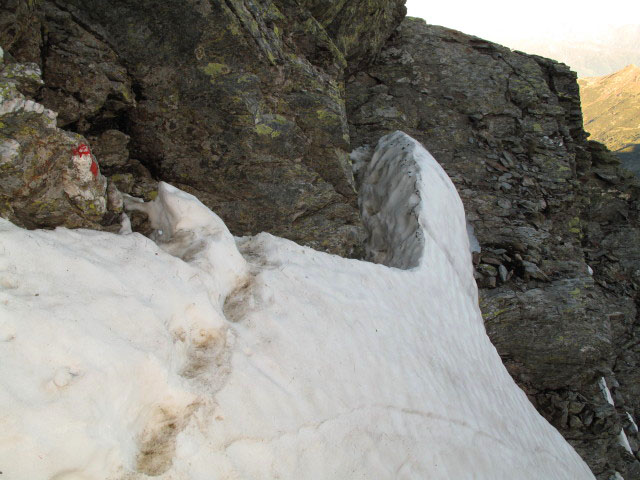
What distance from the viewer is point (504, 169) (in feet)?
43.1

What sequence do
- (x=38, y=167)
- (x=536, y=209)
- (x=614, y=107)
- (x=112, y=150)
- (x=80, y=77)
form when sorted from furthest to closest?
(x=614, y=107) < (x=536, y=209) < (x=112, y=150) < (x=80, y=77) < (x=38, y=167)

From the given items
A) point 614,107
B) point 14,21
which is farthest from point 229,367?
point 614,107

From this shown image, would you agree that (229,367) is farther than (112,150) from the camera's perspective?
No

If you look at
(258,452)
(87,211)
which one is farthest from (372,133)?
(258,452)

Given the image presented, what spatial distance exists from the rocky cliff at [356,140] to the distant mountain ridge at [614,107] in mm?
104708

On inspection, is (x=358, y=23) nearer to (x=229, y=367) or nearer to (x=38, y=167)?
(x=38, y=167)

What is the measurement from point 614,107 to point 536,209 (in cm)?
13969

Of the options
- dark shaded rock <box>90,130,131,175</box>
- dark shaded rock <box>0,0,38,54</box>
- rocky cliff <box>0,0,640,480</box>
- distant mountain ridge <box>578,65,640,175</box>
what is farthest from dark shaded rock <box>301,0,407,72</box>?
distant mountain ridge <box>578,65,640,175</box>

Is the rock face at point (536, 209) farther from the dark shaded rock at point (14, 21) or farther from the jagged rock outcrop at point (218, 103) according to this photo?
the dark shaded rock at point (14, 21)

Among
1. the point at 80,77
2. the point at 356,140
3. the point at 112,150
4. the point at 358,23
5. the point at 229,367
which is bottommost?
the point at 229,367

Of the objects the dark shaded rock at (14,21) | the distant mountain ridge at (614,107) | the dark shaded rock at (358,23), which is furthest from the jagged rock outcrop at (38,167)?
the distant mountain ridge at (614,107)

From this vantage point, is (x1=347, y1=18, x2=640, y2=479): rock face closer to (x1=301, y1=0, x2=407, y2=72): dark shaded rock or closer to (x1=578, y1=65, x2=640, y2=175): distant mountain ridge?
(x1=301, y1=0, x2=407, y2=72): dark shaded rock

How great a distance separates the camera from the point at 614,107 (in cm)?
12606

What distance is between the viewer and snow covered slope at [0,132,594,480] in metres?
2.81
